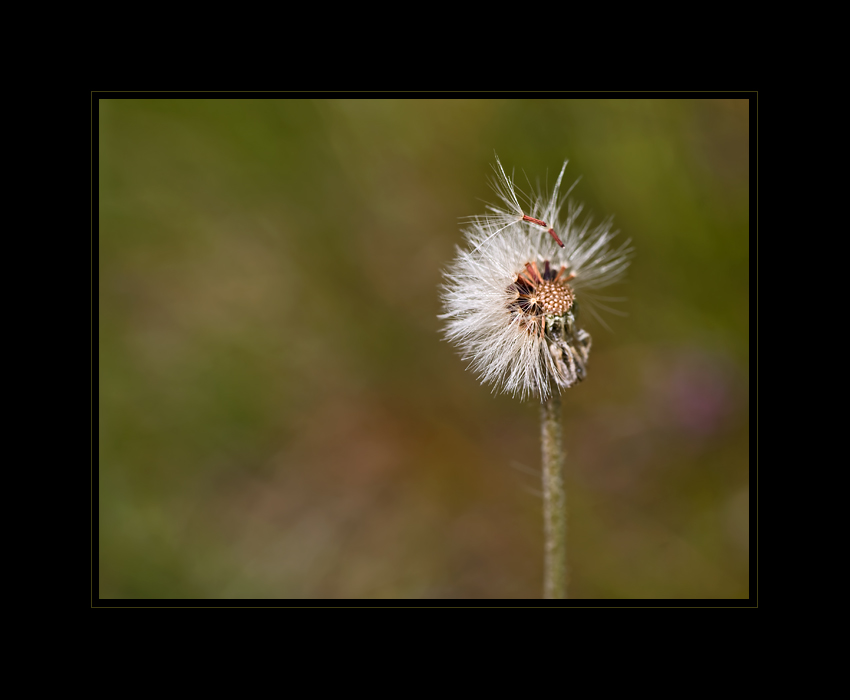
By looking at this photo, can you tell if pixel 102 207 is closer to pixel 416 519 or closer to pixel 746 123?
pixel 416 519

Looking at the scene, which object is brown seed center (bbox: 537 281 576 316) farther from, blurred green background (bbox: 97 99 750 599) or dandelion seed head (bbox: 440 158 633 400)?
blurred green background (bbox: 97 99 750 599)

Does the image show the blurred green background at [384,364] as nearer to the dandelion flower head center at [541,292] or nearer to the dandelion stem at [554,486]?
the dandelion stem at [554,486]

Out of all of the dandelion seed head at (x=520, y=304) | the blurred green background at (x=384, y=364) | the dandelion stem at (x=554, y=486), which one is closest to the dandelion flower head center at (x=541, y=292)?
the dandelion seed head at (x=520, y=304)

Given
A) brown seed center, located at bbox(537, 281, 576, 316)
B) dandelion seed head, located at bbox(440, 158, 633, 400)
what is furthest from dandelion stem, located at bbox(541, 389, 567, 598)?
brown seed center, located at bbox(537, 281, 576, 316)

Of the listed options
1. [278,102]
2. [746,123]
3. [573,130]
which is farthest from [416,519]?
[746,123]

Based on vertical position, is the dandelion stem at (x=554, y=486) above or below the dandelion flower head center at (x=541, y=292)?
below

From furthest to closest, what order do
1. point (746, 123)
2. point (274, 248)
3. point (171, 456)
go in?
point (274, 248) → point (171, 456) → point (746, 123)

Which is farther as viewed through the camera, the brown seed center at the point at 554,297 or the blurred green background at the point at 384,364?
the blurred green background at the point at 384,364
